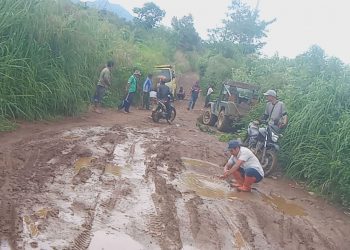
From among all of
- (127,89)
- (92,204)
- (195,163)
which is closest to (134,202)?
(92,204)

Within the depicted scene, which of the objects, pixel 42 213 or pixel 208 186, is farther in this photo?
pixel 208 186

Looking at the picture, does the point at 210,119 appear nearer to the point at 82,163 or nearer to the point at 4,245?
the point at 82,163

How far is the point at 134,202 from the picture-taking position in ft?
18.1

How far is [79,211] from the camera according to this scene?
4.81 m

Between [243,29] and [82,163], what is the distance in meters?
33.8

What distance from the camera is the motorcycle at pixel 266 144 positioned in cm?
885

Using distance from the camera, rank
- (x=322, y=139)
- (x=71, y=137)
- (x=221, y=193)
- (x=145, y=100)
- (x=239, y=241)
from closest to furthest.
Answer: (x=239, y=241) → (x=221, y=193) → (x=322, y=139) → (x=71, y=137) → (x=145, y=100)

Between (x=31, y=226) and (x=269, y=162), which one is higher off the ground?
(x=269, y=162)

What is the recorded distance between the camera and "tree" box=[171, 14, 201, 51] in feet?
136

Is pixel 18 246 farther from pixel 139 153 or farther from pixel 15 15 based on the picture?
pixel 15 15

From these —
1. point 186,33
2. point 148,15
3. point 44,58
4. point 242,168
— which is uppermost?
point 148,15

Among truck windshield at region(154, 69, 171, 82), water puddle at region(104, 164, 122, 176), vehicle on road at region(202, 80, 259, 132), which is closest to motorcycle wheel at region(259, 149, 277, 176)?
water puddle at region(104, 164, 122, 176)

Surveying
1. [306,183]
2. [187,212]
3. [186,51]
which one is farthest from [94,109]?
[186,51]

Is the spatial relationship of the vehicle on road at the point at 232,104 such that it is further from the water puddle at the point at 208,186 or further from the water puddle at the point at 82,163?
the water puddle at the point at 82,163
